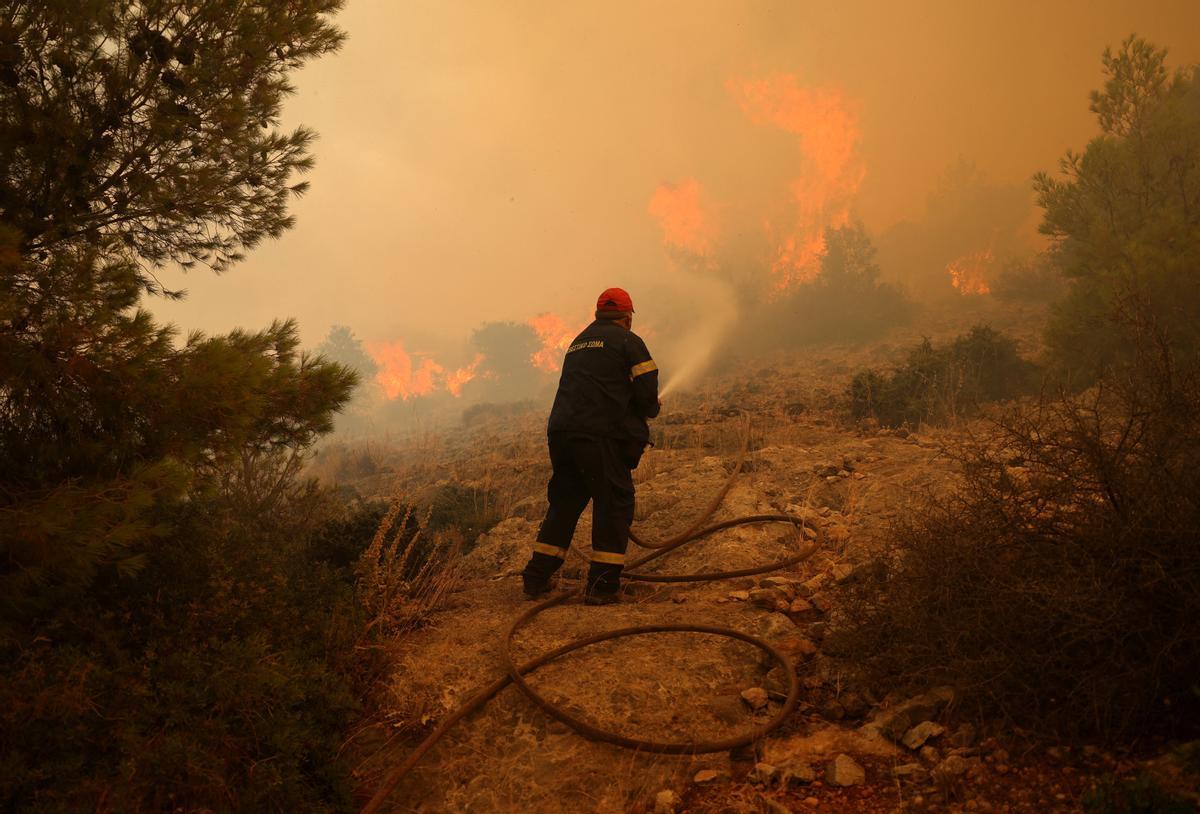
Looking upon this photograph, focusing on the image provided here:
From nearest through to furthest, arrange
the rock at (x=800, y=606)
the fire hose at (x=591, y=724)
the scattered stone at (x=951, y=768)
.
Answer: the scattered stone at (x=951, y=768), the fire hose at (x=591, y=724), the rock at (x=800, y=606)


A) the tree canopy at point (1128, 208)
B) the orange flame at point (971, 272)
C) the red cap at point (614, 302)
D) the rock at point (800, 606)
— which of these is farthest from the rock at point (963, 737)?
the orange flame at point (971, 272)

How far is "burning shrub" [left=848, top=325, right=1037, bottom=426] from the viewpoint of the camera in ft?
31.7

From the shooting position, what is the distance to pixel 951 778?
7.45ft

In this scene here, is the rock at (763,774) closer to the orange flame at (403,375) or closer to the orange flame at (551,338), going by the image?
the orange flame at (551,338)

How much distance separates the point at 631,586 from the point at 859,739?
2545 millimetres

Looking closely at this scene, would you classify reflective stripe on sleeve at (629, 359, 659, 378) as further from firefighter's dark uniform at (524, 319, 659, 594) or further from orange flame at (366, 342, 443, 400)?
orange flame at (366, 342, 443, 400)

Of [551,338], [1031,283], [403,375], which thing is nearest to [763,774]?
[1031,283]

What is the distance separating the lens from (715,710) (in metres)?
3.08

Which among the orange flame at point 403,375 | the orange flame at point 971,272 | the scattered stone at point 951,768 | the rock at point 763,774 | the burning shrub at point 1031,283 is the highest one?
the orange flame at point 403,375

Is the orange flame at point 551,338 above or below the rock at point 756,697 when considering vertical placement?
above

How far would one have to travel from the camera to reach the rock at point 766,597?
4.17 m

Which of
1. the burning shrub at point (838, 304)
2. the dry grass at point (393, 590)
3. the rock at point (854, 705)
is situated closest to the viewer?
the rock at point (854, 705)

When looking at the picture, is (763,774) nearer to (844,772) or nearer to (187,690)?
(844,772)

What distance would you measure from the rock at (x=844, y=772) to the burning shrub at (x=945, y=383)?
698 centimetres
